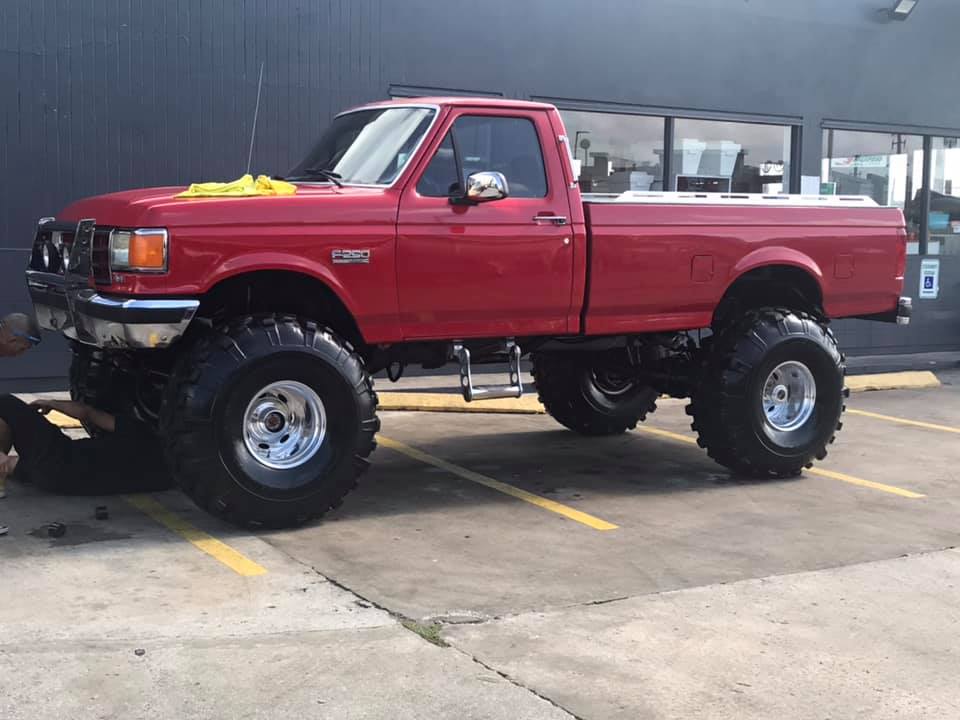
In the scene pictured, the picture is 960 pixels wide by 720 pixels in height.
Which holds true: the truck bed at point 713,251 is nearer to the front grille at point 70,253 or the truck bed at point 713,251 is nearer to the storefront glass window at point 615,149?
the front grille at point 70,253

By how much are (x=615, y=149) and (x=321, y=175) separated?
7.04 meters

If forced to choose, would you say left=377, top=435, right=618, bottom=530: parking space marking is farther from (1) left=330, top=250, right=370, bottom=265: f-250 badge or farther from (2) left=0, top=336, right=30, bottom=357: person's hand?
(2) left=0, top=336, right=30, bottom=357: person's hand

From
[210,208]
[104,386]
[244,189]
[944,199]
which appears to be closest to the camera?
[210,208]

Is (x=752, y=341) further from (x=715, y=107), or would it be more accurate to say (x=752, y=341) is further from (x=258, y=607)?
(x=715, y=107)

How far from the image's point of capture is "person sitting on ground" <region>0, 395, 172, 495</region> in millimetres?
7188

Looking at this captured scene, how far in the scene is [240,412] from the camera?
6.40 meters

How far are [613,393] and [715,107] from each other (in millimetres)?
5766

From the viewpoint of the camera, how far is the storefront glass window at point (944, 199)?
16172 mm

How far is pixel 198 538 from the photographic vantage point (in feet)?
21.1

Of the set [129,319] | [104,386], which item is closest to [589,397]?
[104,386]

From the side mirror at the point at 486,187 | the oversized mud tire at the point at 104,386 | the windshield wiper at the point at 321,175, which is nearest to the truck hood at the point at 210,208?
the windshield wiper at the point at 321,175

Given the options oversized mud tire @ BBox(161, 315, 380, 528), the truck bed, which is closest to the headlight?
oversized mud tire @ BBox(161, 315, 380, 528)

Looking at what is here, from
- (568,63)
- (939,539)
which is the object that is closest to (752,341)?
(939,539)

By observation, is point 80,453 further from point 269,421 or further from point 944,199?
point 944,199
